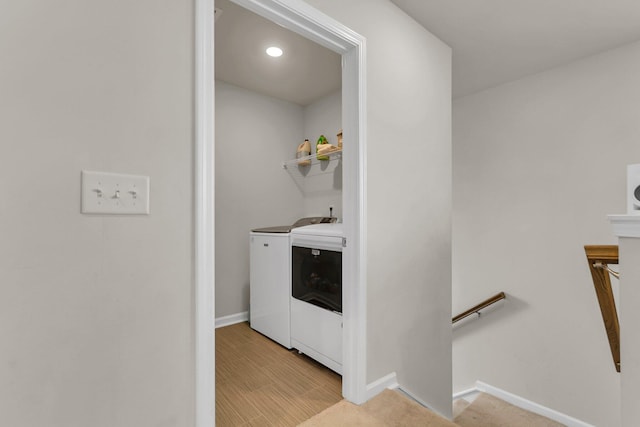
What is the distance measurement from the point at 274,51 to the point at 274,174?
4.22 ft

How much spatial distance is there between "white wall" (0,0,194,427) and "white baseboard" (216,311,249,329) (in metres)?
1.89

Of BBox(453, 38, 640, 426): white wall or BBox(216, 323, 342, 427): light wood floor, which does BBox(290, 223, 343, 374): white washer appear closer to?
BBox(216, 323, 342, 427): light wood floor

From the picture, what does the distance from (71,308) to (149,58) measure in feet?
2.63

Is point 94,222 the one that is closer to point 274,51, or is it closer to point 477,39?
point 274,51

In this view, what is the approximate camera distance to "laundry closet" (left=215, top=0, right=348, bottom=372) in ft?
6.73

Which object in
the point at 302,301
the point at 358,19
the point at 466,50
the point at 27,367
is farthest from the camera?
the point at 466,50

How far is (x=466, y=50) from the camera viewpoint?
2.38 m

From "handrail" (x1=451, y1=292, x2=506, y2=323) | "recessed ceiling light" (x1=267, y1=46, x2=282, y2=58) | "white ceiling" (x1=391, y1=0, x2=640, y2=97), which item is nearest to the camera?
"white ceiling" (x1=391, y1=0, x2=640, y2=97)

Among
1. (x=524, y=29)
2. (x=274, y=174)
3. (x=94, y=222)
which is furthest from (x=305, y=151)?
(x=94, y=222)

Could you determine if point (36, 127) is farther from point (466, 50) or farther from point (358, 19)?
point (466, 50)

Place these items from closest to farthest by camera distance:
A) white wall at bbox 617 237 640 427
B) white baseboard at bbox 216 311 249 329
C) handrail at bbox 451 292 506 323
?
white wall at bbox 617 237 640 427 → white baseboard at bbox 216 311 249 329 → handrail at bbox 451 292 506 323

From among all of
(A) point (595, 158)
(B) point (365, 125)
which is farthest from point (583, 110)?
(B) point (365, 125)

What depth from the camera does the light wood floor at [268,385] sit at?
1.55 m

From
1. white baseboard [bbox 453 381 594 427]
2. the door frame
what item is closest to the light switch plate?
the door frame
